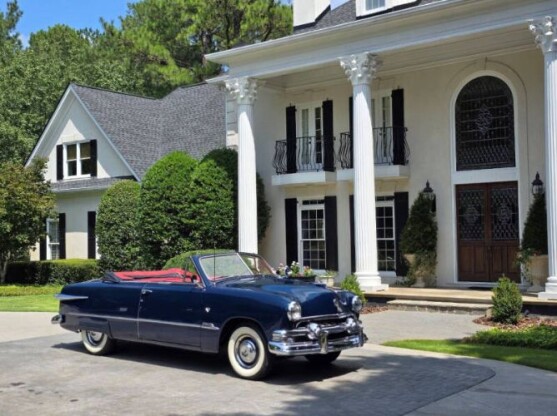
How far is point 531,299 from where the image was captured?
46.8 feet

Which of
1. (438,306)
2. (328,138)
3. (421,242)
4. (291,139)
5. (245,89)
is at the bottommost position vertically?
(438,306)

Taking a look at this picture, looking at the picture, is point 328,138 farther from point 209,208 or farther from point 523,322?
point 523,322

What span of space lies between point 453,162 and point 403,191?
1622 mm

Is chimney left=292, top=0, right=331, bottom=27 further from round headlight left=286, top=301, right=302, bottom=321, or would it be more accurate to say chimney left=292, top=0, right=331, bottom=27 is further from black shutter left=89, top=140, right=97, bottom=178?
round headlight left=286, top=301, right=302, bottom=321

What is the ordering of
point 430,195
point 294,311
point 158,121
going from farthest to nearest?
1. point 158,121
2. point 430,195
3. point 294,311

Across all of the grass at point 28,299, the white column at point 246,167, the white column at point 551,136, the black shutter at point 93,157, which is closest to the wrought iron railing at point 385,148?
the white column at point 246,167

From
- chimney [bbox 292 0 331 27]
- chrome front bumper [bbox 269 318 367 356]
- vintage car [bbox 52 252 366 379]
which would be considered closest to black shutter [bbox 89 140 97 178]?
chimney [bbox 292 0 331 27]

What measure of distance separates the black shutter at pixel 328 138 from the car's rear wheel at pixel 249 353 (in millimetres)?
11930

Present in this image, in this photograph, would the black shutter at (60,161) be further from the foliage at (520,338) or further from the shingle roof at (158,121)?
the foliage at (520,338)

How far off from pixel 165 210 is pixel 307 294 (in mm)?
12188

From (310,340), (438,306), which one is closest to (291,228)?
(438,306)

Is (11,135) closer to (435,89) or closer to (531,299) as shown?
(435,89)

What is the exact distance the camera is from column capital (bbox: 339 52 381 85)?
1722cm

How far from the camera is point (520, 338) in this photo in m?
11.1
